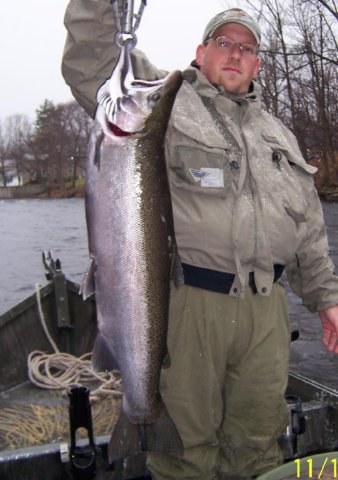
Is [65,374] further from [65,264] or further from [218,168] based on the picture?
[65,264]

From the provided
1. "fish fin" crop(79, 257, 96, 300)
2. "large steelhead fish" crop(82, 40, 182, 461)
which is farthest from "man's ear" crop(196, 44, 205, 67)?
"fish fin" crop(79, 257, 96, 300)

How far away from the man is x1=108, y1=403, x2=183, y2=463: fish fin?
0.75ft

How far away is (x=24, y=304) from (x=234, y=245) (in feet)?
10.4

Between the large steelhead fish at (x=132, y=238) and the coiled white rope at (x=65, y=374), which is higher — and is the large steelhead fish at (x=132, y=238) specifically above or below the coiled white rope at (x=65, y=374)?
above

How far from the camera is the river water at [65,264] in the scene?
7195mm

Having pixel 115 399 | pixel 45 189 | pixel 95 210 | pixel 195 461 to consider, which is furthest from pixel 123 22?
pixel 45 189

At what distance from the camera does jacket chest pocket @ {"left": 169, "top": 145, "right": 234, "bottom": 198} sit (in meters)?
2.73

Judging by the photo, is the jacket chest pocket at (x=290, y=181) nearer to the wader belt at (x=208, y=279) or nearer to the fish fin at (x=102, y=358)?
the wader belt at (x=208, y=279)

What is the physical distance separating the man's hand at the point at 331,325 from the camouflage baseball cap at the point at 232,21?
1.50 meters

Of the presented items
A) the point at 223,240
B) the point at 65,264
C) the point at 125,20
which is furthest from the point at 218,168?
the point at 65,264

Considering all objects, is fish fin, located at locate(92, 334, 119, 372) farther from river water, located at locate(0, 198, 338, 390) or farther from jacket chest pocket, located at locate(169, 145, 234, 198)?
river water, located at locate(0, 198, 338, 390)

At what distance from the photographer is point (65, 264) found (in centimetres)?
1546

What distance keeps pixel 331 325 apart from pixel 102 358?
4.58 ft

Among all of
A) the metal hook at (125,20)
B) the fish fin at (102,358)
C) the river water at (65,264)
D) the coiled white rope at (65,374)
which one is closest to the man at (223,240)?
the metal hook at (125,20)
